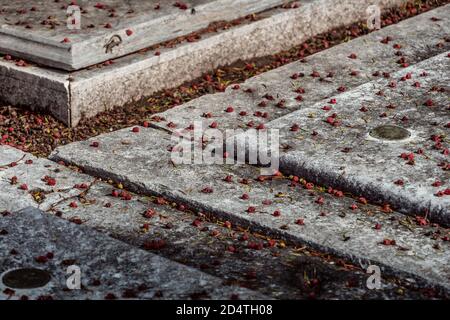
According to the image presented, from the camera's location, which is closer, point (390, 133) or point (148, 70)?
point (390, 133)

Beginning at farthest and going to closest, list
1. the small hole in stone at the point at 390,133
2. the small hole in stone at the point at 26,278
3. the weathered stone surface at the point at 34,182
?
1. the small hole in stone at the point at 390,133
2. the weathered stone surface at the point at 34,182
3. the small hole in stone at the point at 26,278

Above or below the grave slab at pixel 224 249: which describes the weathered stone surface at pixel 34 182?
above

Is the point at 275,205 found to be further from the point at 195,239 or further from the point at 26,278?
the point at 26,278

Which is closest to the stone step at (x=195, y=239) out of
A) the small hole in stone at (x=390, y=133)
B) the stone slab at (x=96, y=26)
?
the small hole in stone at (x=390, y=133)

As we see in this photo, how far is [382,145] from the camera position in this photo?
6.80m

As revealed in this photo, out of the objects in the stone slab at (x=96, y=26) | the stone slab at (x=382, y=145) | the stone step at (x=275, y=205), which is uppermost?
the stone slab at (x=96, y=26)

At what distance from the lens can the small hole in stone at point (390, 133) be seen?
6927mm

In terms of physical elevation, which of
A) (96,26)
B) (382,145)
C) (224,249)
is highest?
(96,26)

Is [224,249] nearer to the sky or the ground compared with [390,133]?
nearer to the ground

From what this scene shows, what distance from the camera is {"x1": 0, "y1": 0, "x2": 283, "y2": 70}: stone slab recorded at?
296 inches

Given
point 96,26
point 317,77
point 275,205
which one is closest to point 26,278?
point 275,205

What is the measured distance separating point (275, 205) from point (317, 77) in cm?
243

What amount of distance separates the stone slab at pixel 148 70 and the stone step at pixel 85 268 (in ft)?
5.60

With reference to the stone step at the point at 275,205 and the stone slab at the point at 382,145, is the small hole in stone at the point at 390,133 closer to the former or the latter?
the stone slab at the point at 382,145
